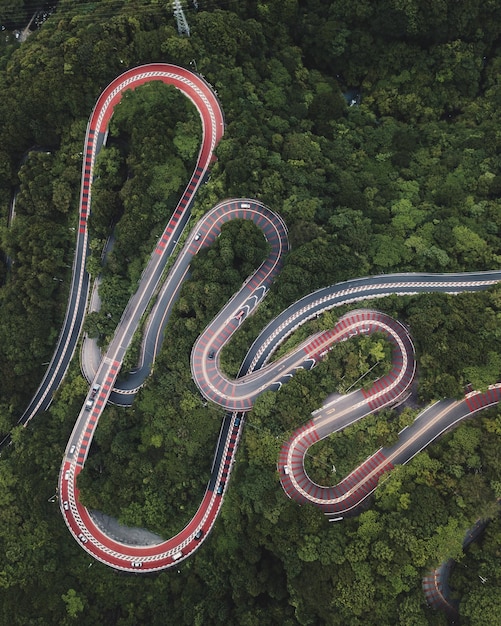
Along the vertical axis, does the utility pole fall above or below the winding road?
above

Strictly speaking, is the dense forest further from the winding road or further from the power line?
the winding road

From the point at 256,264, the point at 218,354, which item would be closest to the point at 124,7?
the point at 256,264

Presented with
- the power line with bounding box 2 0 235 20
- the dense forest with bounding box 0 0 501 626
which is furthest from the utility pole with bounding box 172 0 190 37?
the power line with bounding box 2 0 235 20

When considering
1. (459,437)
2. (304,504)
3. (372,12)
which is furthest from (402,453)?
(372,12)

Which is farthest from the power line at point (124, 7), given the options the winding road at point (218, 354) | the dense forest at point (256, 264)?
the winding road at point (218, 354)

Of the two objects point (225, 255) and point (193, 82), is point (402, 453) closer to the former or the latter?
point (225, 255)

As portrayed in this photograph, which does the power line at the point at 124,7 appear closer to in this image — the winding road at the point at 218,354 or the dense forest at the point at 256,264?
the dense forest at the point at 256,264
